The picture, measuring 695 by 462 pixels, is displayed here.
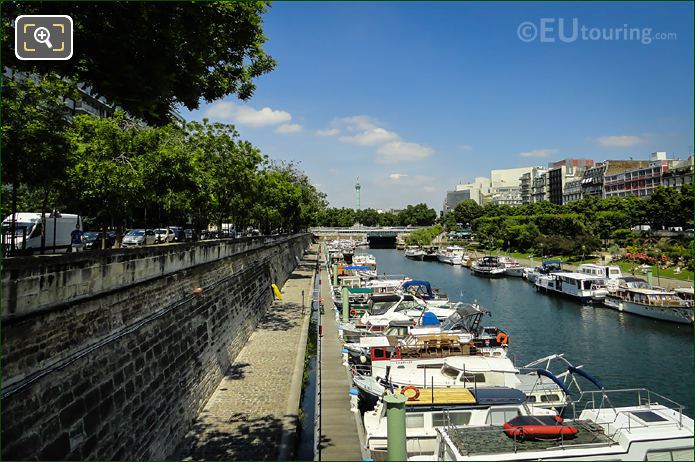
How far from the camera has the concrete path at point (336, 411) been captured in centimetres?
1402

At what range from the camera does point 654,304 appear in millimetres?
38250

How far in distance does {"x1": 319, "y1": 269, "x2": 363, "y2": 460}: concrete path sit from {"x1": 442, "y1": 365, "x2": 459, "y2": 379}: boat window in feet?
13.8

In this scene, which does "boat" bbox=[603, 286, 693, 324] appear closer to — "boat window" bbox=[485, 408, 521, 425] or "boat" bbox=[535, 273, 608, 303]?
"boat" bbox=[535, 273, 608, 303]

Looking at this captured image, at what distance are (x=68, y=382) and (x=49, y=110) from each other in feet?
32.9

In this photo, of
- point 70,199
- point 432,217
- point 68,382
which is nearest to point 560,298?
point 70,199

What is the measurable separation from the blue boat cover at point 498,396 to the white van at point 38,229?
1895 centimetres

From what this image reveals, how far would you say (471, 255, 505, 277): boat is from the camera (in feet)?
238

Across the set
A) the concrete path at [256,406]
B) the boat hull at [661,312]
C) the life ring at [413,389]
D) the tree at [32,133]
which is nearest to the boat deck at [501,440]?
the life ring at [413,389]

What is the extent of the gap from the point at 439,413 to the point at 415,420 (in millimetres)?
891

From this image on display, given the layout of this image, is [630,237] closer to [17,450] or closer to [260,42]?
[260,42]

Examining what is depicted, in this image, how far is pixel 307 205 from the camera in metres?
86.4

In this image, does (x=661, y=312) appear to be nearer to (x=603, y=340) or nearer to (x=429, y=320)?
(x=603, y=340)

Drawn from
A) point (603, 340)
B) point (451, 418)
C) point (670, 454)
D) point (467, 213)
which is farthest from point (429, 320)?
point (467, 213)

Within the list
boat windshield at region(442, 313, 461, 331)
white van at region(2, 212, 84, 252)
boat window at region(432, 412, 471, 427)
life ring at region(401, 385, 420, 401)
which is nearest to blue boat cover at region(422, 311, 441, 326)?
boat windshield at region(442, 313, 461, 331)
